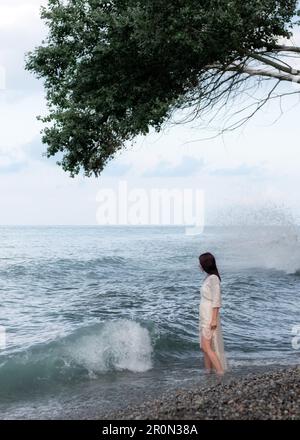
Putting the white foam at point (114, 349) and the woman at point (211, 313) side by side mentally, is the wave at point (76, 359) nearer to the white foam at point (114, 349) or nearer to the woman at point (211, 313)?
the white foam at point (114, 349)

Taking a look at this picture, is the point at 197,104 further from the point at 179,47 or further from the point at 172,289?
the point at 172,289

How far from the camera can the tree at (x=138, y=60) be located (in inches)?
482

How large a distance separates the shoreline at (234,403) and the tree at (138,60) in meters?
5.48

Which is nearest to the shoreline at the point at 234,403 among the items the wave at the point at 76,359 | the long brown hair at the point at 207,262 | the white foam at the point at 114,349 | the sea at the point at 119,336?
the sea at the point at 119,336

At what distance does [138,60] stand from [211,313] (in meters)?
5.05

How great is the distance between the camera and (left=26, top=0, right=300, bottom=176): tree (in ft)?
40.2

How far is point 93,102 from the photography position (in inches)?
520

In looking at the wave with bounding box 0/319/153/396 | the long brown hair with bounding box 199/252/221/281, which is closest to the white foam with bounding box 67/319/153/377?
the wave with bounding box 0/319/153/396

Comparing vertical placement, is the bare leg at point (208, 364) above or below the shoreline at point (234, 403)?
below

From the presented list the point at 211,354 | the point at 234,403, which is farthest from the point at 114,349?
the point at 234,403

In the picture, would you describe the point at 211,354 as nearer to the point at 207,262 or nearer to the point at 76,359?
the point at 207,262

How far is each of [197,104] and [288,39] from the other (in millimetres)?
2419

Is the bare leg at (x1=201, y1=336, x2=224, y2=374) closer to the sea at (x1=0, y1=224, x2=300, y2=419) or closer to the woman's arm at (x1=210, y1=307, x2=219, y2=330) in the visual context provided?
the woman's arm at (x1=210, y1=307, x2=219, y2=330)
